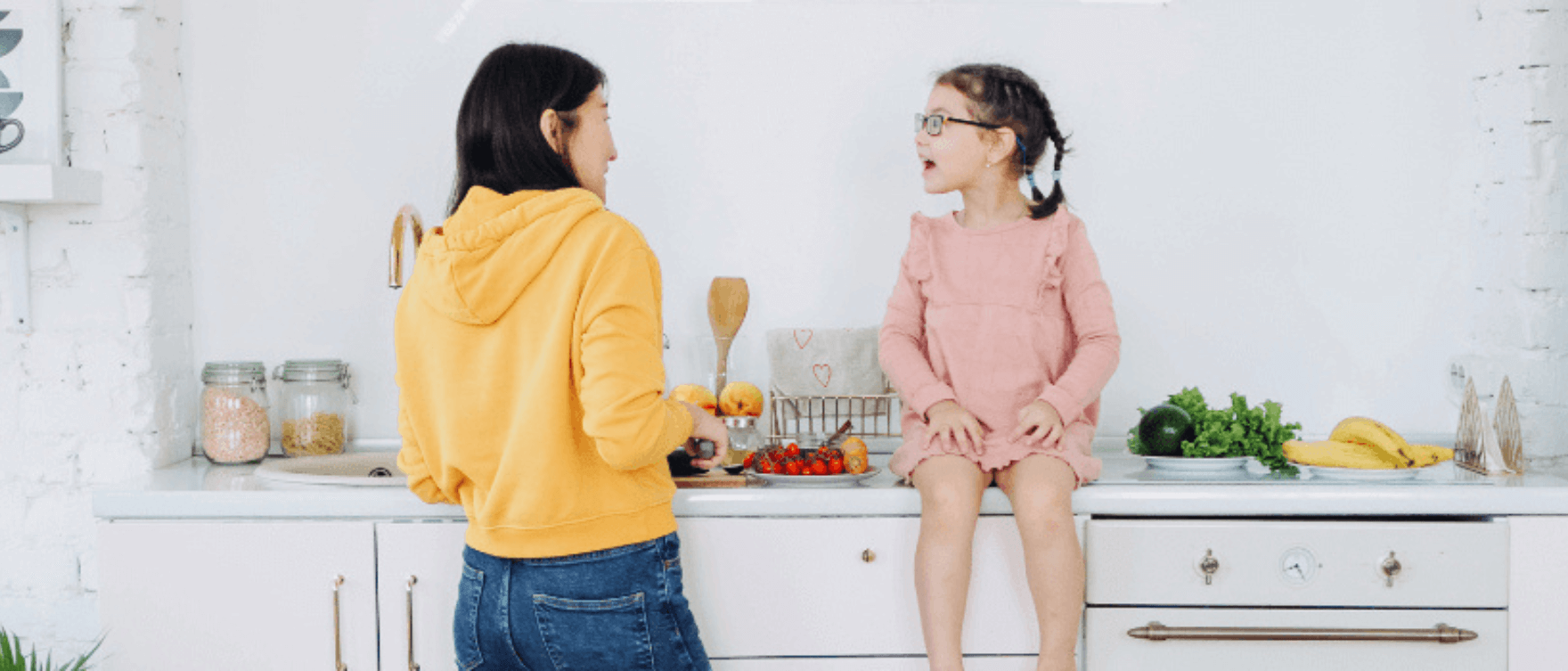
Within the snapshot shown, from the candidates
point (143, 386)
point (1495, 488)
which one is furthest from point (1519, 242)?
point (143, 386)

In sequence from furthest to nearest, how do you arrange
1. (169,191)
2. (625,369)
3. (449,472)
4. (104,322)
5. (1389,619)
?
(169,191), (104,322), (1389,619), (449,472), (625,369)

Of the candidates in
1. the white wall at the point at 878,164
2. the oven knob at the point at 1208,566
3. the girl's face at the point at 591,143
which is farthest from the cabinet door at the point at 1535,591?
the girl's face at the point at 591,143

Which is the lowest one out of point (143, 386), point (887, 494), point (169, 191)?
point (887, 494)

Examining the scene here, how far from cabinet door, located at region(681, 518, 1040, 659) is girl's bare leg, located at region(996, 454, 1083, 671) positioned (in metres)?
0.09

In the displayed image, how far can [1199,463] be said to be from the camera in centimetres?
184

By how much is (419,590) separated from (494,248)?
652mm

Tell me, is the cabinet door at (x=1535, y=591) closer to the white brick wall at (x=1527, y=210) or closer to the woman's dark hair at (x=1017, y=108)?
the white brick wall at (x=1527, y=210)

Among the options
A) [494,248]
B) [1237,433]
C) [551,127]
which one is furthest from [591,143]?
[1237,433]

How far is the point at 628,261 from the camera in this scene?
54.6 inches

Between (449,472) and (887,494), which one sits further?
(887,494)

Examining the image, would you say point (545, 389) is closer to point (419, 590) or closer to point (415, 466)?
point (415, 466)

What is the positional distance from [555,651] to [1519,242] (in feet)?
6.06

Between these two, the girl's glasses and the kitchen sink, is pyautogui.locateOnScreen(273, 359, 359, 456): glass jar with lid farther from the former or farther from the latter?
the girl's glasses

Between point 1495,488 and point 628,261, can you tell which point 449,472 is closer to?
point 628,261
